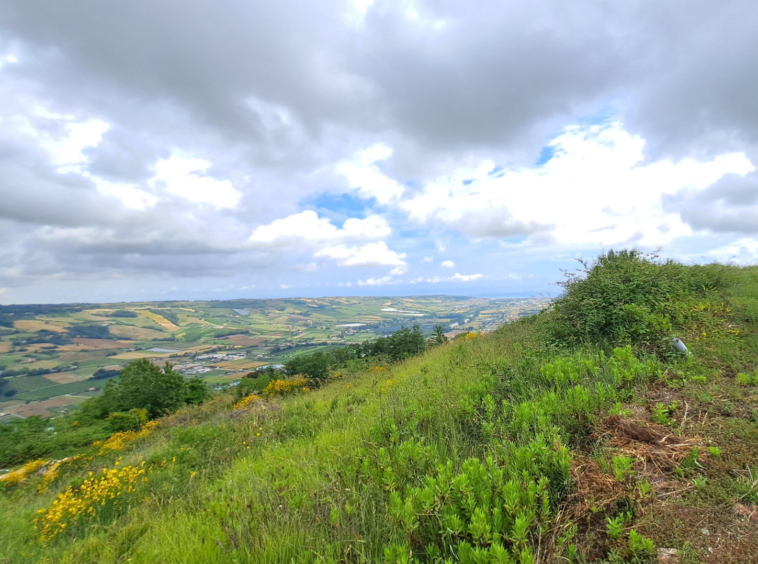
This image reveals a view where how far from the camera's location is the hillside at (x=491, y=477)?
7.52 feet

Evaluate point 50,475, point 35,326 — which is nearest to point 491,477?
point 50,475

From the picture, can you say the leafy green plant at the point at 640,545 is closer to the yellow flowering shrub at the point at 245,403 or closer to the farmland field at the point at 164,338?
the farmland field at the point at 164,338

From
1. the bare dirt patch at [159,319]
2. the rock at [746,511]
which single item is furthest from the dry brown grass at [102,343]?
the rock at [746,511]

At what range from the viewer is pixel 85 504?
14.9 ft

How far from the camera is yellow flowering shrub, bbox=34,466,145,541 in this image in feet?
14.0

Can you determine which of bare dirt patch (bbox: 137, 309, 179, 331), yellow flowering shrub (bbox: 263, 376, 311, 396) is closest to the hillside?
yellow flowering shrub (bbox: 263, 376, 311, 396)

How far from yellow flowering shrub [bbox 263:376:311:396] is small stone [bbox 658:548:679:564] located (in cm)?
1340

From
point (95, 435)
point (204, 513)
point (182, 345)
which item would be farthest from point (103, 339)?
point (204, 513)

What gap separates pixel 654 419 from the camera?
3576mm

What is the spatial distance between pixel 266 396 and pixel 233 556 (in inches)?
486

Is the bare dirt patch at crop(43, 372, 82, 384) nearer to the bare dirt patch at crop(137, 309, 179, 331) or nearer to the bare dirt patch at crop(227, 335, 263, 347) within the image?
the bare dirt patch at crop(227, 335, 263, 347)

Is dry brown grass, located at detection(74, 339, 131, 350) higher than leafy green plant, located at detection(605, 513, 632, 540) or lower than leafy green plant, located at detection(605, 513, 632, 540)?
lower

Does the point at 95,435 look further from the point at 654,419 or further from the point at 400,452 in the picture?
the point at 654,419

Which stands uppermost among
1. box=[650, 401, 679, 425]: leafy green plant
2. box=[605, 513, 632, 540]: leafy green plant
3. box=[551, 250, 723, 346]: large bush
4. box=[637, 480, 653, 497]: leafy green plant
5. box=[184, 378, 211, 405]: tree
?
box=[551, 250, 723, 346]: large bush
